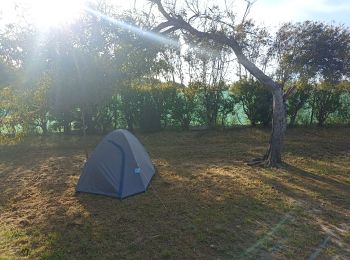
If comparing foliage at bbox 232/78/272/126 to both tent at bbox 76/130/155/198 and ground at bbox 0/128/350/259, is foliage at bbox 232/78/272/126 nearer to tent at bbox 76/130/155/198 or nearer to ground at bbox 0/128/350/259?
ground at bbox 0/128/350/259

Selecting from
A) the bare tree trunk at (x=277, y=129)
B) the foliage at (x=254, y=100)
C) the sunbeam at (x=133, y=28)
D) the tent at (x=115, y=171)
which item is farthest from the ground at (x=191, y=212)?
the foliage at (x=254, y=100)

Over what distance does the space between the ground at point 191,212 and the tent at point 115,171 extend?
8.2 inches

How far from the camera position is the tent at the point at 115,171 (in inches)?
268

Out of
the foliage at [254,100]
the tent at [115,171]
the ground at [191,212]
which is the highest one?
the foliage at [254,100]

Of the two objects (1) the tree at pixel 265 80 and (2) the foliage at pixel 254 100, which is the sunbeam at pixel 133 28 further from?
(2) the foliage at pixel 254 100

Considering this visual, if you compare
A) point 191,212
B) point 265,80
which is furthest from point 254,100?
point 191,212

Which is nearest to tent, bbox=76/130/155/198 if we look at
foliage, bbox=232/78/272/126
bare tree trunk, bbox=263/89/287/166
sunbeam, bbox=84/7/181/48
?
sunbeam, bbox=84/7/181/48

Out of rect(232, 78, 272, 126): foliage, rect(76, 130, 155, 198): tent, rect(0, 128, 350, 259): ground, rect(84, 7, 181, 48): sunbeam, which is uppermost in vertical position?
rect(84, 7, 181, 48): sunbeam

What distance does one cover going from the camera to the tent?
22.3 feet

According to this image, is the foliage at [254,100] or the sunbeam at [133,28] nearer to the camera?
the sunbeam at [133,28]

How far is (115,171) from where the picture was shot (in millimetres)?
6848

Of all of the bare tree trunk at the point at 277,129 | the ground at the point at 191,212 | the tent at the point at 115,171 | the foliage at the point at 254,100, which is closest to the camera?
A: the ground at the point at 191,212

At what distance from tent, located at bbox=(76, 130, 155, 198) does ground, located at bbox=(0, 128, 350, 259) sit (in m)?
0.21

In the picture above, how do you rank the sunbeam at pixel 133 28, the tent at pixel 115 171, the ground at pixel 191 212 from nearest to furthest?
1. the ground at pixel 191 212
2. the tent at pixel 115 171
3. the sunbeam at pixel 133 28
